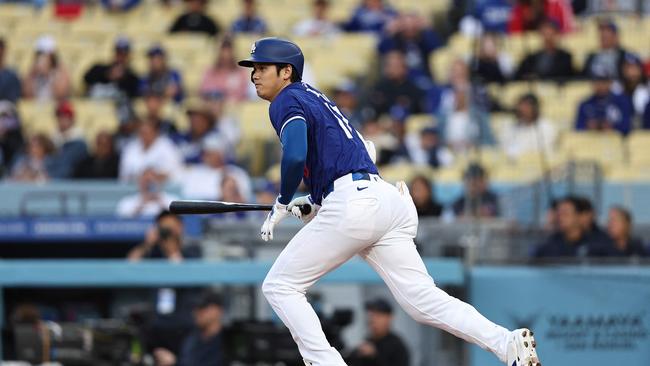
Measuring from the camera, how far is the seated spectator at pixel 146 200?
41.9 feet

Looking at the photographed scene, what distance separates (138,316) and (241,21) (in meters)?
6.32

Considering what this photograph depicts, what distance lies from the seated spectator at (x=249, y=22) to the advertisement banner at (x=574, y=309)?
21.8 feet

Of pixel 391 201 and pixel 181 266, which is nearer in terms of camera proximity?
pixel 391 201

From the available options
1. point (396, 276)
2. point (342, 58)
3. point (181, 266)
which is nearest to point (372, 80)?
point (342, 58)

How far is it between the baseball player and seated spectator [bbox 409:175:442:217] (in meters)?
5.06

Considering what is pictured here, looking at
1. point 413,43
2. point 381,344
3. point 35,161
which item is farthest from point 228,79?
point 381,344

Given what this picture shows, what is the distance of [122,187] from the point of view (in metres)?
13.2

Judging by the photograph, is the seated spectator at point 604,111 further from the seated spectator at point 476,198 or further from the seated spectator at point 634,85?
the seated spectator at point 476,198

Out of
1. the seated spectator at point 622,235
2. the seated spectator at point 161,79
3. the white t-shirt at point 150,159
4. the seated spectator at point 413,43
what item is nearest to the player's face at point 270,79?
the seated spectator at point 622,235

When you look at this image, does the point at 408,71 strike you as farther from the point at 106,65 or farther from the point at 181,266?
the point at 181,266

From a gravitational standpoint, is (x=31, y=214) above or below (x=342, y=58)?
below

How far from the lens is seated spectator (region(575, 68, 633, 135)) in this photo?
12820mm

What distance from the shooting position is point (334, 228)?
701 centimetres

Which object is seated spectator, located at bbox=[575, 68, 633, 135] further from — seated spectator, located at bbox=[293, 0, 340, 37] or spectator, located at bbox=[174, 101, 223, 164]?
seated spectator, located at bbox=[293, 0, 340, 37]
